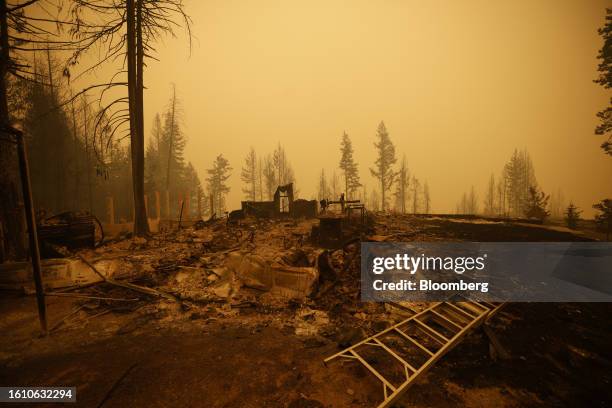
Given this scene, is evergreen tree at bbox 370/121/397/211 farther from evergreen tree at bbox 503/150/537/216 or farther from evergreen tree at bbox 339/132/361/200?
evergreen tree at bbox 503/150/537/216

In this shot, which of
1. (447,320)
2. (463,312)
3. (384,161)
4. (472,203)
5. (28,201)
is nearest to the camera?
(28,201)

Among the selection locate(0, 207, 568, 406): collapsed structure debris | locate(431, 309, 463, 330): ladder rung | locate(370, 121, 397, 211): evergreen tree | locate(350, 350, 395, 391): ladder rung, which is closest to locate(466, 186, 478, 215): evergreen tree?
locate(370, 121, 397, 211): evergreen tree

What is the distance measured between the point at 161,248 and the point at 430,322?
967cm

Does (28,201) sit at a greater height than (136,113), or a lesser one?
lesser

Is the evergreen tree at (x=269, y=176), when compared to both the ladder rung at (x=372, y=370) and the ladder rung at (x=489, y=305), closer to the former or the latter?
the ladder rung at (x=489, y=305)

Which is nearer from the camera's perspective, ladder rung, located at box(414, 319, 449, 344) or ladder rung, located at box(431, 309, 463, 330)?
ladder rung, located at box(414, 319, 449, 344)

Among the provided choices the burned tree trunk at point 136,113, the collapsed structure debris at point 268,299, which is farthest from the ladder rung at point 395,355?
the burned tree trunk at point 136,113

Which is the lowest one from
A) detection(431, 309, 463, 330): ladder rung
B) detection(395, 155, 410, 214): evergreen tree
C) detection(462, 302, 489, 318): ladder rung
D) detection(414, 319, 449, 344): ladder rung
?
detection(414, 319, 449, 344): ladder rung

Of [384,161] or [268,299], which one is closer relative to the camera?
[268,299]

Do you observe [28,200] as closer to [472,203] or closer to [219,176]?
[219,176]

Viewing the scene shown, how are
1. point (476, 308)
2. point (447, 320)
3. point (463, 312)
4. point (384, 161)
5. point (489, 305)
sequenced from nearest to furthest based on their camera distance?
point (447, 320)
point (463, 312)
point (476, 308)
point (489, 305)
point (384, 161)

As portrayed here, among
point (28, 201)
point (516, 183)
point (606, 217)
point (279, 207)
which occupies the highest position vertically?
point (516, 183)

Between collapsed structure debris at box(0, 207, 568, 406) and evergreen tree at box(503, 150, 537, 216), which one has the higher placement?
evergreen tree at box(503, 150, 537, 216)

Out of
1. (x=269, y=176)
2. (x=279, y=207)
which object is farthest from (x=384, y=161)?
(x=279, y=207)
